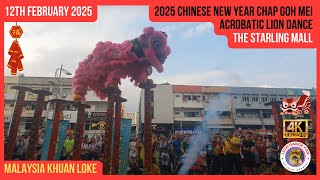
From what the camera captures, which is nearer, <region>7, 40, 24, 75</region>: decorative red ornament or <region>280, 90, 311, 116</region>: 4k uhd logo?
<region>7, 40, 24, 75</region>: decorative red ornament

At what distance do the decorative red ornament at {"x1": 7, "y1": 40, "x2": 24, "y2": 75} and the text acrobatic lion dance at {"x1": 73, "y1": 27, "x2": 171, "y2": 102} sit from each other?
1.76m

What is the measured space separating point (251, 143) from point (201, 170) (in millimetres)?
1583

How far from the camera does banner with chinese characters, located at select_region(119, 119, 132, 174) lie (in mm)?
7641

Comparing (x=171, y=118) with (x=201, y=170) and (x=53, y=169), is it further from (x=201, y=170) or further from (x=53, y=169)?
(x=53, y=169)

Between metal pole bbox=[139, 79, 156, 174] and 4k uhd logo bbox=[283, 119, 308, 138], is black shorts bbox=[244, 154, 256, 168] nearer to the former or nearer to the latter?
4k uhd logo bbox=[283, 119, 308, 138]

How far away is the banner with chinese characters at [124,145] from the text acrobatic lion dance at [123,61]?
33.6 inches

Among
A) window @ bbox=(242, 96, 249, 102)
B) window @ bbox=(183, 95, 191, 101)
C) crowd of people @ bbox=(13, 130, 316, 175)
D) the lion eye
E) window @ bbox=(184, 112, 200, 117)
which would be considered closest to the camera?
the lion eye

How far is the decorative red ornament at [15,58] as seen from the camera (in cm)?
595

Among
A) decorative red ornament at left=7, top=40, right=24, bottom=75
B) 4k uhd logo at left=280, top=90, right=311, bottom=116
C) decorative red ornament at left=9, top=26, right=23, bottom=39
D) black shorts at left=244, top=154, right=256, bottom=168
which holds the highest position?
decorative red ornament at left=9, top=26, right=23, bottom=39

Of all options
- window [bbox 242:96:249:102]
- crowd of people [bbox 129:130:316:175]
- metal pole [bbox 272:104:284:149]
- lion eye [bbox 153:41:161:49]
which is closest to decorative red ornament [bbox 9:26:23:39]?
lion eye [bbox 153:41:161:49]

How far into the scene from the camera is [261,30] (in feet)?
19.1

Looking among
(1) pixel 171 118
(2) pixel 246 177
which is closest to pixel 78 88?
(2) pixel 246 177

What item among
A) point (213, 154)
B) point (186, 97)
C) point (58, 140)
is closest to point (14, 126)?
point (58, 140)

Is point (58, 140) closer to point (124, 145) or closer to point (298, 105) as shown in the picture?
point (124, 145)
